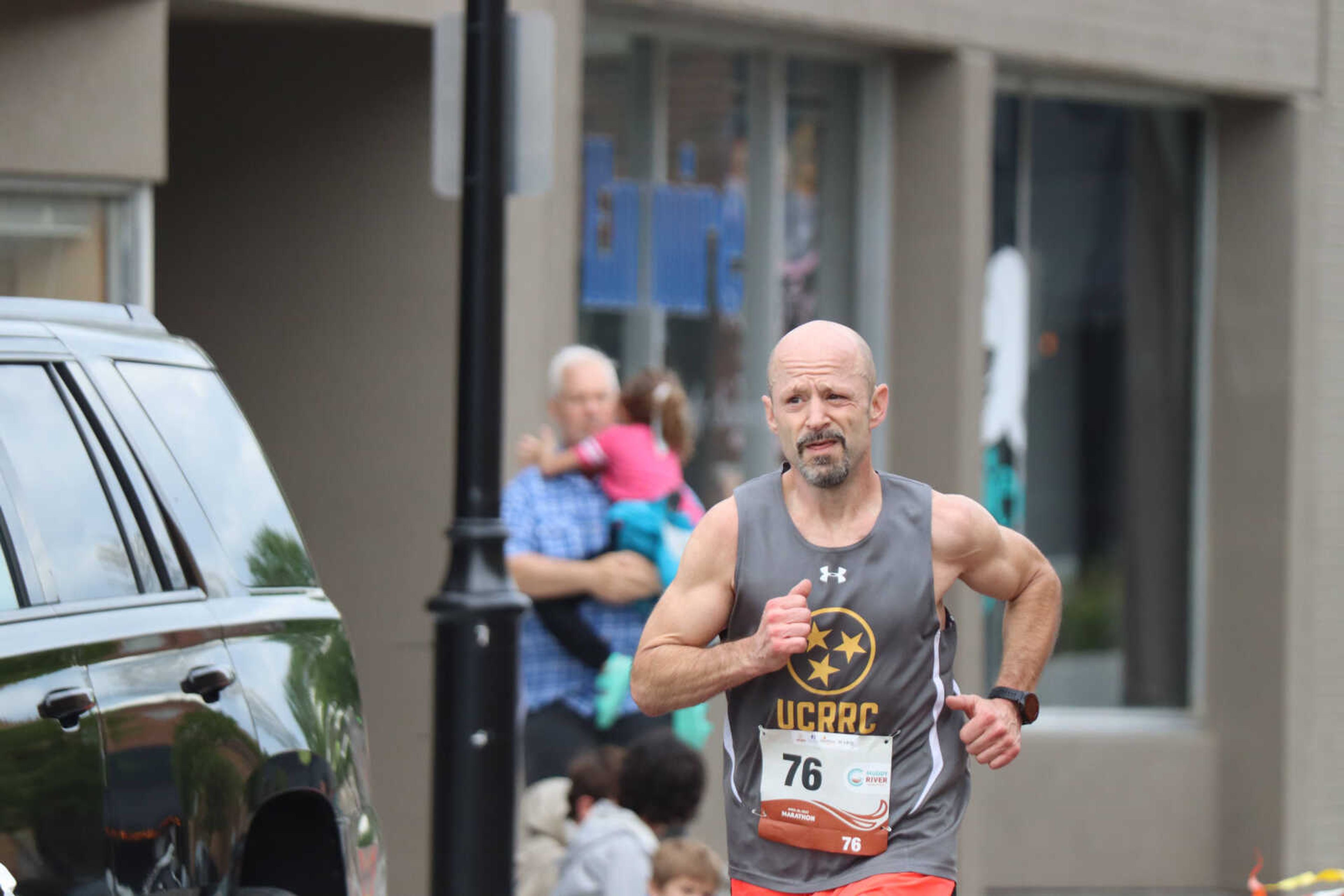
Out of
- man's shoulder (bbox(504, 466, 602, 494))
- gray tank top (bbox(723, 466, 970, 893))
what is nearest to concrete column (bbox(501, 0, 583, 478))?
man's shoulder (bbox(504, 466, 602, 494))

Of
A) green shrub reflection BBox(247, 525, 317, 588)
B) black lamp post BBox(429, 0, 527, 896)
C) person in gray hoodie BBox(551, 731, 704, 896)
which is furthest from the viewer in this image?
black lamp post BBox(429, 0, 527, 896)

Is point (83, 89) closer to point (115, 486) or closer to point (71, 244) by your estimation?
point (71, 244)

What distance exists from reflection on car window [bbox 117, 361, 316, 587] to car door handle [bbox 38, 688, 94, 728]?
64 cm

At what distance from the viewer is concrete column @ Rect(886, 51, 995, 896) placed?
10.5 metres

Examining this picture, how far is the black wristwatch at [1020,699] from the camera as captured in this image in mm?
4125

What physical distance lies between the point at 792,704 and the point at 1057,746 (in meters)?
7.75

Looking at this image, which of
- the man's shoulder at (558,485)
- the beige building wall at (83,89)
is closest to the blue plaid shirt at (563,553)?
the man's shoulder at (558,485)

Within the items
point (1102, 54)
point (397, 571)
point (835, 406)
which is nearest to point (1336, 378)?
point (1102, 54)

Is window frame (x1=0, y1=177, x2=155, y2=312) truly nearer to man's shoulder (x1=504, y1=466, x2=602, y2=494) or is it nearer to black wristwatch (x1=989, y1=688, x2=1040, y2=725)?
man's shoulder (x1=504, y1=466, x2=602, y2=494)

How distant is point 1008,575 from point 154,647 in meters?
1.68

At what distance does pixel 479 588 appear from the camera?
649cm

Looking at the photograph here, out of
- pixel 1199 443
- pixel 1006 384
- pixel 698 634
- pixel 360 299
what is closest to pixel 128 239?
pixel 360 299

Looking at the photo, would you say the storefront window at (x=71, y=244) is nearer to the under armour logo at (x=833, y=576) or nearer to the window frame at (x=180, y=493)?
the window frame at (x=180, y=493)

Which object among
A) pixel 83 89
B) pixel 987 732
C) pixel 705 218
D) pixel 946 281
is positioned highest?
pixel 83 89
